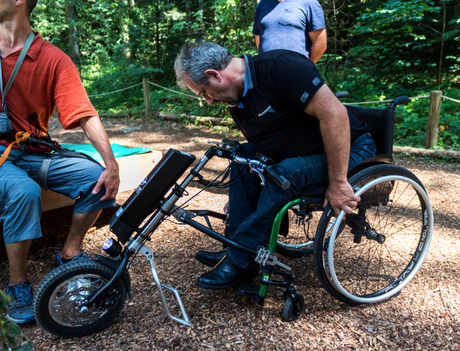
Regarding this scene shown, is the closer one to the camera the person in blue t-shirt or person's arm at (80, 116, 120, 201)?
person's arm at (80, 116, 120, 201)

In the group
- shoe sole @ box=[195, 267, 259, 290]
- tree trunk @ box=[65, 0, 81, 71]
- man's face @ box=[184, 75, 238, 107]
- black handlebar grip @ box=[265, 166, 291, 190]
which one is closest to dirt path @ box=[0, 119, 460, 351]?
shoe sole @ box=[195, 267, 259, 290]

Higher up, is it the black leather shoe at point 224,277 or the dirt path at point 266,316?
the black leather shoe at point 224,277

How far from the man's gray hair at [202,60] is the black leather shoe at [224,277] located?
0.92 meters

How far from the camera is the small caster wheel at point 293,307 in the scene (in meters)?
1.71

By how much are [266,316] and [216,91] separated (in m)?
1.14

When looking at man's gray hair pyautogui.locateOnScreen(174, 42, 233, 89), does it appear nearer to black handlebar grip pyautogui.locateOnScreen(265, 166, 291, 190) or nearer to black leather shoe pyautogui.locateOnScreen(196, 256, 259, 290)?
black handlebar grip pyautogui.locateOnScreen(265, 166, 291, 190)

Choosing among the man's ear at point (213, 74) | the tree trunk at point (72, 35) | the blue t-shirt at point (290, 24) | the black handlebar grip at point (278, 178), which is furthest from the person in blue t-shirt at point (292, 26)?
the tree trunk at point (72, 35)

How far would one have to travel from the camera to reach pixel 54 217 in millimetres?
3000

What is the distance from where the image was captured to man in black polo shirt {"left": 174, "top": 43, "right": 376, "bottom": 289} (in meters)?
1.52

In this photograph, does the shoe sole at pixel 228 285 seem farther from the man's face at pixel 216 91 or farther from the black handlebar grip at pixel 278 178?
the man's face at pixel 216 91

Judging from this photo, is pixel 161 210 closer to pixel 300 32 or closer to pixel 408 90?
pixel 300 32

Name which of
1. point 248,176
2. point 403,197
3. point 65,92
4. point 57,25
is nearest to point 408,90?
point 403,197

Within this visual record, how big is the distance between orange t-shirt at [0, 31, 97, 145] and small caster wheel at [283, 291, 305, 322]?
144cm

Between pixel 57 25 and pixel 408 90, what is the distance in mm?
13810
